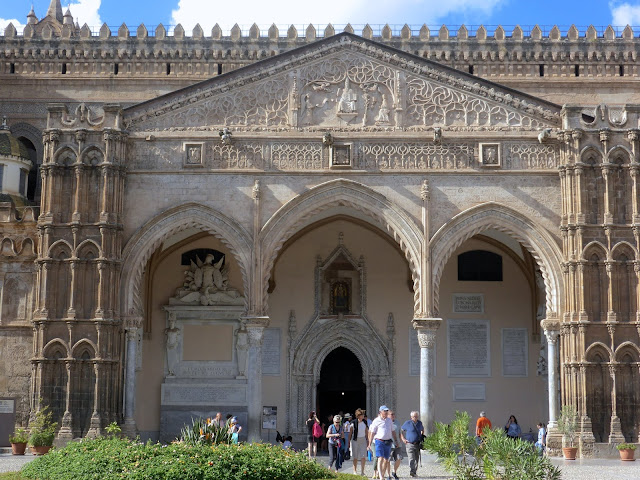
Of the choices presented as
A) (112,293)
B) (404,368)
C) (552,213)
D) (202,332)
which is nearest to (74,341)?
(112,293)

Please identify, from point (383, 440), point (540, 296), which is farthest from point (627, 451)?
point (383, 440)

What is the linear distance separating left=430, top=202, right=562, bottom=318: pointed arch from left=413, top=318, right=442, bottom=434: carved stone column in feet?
1.81

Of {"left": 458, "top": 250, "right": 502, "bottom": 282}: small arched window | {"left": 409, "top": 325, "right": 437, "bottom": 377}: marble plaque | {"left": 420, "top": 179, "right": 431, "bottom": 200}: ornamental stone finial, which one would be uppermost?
{"left": 420, "top": 179, "right": 431, "bottom": 200}: ornamental stone finial

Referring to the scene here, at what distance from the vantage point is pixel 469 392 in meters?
28.5

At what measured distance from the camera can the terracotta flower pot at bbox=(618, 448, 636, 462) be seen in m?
22.9

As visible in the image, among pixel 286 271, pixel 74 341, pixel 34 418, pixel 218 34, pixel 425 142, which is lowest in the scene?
pixel 34 418

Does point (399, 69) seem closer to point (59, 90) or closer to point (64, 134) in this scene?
point (64, 134)

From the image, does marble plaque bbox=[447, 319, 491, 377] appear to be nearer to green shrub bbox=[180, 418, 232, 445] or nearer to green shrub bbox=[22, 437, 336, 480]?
green shrub bbox=[180, 418, 232, 445]

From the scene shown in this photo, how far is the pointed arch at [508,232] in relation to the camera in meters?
24.8

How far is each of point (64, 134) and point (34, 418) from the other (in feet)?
24.2

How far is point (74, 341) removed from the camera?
24.5 m

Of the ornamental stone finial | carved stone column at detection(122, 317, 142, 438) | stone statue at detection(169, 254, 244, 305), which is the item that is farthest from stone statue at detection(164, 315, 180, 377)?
the ornamental stone finial

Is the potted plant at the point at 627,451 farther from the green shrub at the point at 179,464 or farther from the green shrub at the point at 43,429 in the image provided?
the green shrub at the point at 43,429

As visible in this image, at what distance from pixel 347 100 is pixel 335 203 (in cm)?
281
